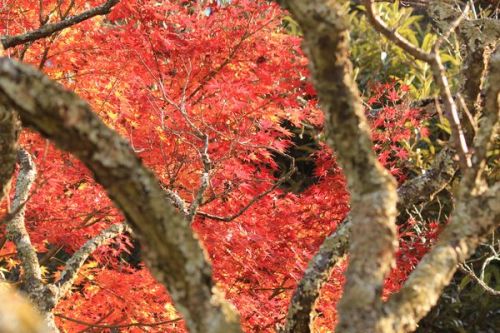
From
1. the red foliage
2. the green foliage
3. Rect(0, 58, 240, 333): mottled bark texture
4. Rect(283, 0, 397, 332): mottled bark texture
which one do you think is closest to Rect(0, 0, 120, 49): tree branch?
the red foliage

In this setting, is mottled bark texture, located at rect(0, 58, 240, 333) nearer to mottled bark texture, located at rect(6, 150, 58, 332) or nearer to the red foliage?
mottled bark texture, located at rect(6, 150, 58, 332)

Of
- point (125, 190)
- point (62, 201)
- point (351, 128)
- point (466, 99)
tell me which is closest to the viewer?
point (125, 190)

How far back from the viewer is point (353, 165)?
300 centimetres

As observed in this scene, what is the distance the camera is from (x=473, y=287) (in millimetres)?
10656

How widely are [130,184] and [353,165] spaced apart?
3.16ft

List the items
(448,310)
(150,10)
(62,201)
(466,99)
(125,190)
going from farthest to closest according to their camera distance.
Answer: (448,310) < (150,10) < (62,201) < (466,99) < (125,190)

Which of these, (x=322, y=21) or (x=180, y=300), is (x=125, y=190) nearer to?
(x=180, y=300)

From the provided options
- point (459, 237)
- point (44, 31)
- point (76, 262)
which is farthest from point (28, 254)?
point (459, 237)

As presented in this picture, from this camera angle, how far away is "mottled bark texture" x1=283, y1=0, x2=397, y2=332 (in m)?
2.86

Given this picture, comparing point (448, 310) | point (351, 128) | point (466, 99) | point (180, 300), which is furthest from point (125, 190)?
point (448, 310)

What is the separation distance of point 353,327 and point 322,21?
1260 millimetres

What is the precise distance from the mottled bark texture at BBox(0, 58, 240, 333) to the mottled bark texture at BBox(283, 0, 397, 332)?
534 mm

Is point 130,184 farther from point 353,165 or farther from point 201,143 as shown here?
point 201,143

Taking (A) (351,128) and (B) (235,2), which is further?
(B) (235,2)
